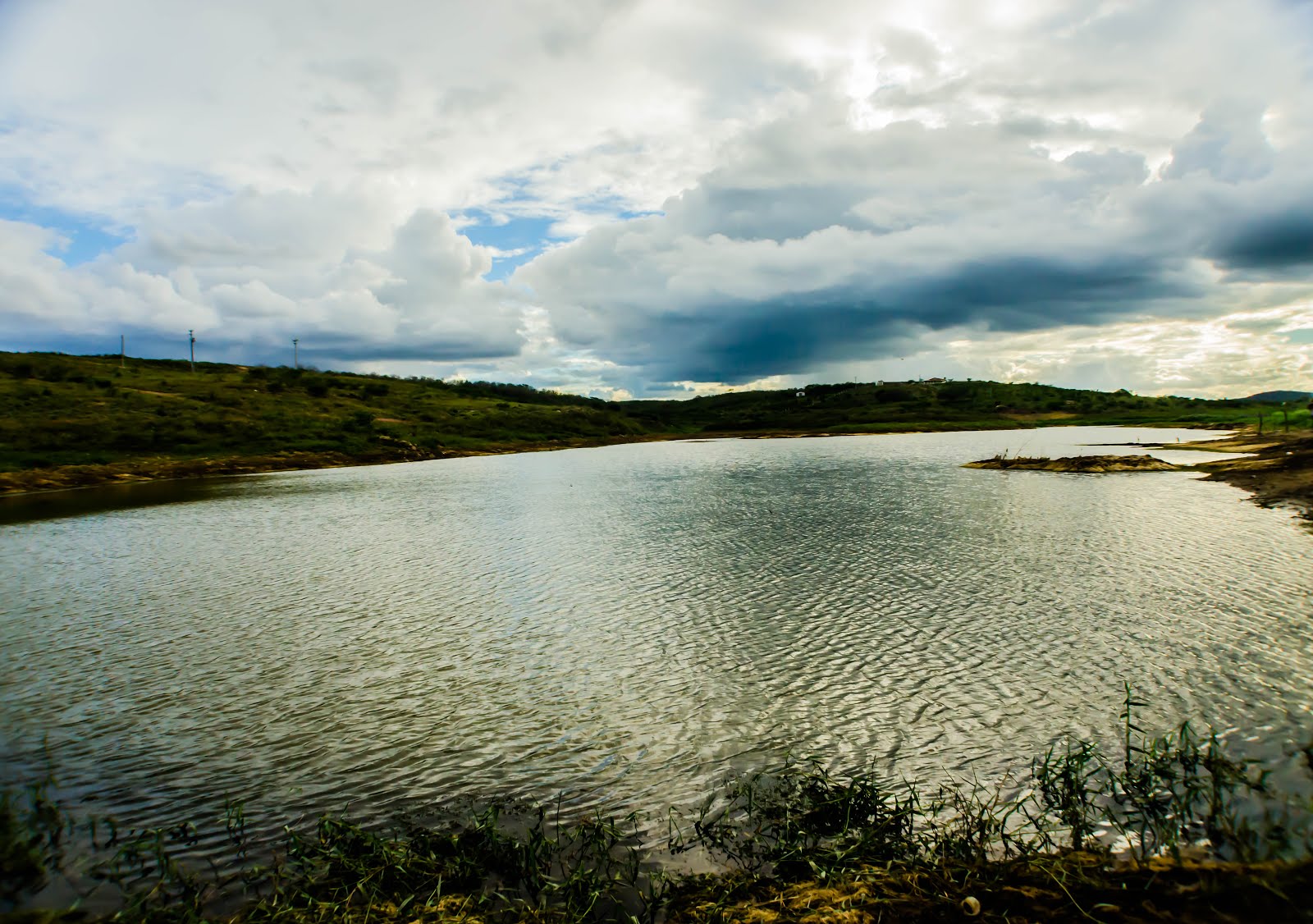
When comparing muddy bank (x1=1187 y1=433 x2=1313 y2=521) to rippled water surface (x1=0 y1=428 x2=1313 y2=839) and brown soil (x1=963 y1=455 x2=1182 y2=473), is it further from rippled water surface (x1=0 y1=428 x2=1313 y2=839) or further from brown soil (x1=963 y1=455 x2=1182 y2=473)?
rippled water surface (x1=0 y1=428 x2=1313 y2=839)

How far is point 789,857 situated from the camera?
32.8 feet

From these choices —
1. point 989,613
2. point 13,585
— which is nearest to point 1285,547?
point 989,613

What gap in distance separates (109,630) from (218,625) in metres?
3.67

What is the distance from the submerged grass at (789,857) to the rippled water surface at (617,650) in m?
1.06

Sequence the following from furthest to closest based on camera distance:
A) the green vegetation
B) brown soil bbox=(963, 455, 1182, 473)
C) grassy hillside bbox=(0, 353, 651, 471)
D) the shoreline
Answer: grassy hillside bbox=(0, 353, 651, 471), the green vegetation, brown soil bbox=(963, 455, 1182, 473), the shoreline

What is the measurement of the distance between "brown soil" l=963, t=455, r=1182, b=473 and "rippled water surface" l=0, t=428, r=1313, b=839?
2900 cm

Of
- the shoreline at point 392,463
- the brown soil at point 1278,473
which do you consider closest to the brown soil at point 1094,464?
the shoreline at point 392,463

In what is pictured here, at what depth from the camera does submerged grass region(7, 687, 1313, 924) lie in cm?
841

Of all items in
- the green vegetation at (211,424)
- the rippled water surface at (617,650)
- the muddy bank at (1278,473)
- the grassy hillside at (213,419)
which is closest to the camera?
the rippled water surface at (617,650)

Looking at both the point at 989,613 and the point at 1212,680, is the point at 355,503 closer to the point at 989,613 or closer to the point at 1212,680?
the point at 989,613

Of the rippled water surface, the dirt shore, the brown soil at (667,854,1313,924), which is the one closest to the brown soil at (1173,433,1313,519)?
the dirt shore

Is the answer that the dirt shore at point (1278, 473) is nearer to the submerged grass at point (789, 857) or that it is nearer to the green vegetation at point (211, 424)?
the submerged grass at point (789, 857)

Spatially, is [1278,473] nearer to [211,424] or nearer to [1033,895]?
[1033,895]

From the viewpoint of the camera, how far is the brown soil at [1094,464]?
236 ft
